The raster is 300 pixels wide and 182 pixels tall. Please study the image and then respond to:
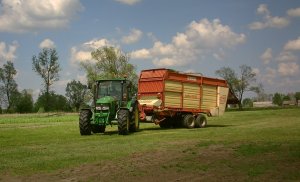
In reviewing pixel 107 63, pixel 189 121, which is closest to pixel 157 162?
pixel 189 121

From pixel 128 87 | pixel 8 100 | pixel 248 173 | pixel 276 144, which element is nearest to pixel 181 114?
pixel 128 87

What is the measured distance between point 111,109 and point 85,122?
1.34m

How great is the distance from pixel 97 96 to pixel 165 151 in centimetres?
926

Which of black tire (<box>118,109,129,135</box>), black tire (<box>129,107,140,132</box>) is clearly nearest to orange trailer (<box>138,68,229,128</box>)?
black tire (<box>129,107,140,132</box>)

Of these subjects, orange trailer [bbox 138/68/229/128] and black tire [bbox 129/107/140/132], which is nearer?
black tire [bbox 129/107/140/132]

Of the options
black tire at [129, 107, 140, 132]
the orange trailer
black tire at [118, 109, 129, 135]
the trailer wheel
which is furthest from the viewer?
the trailer wheel

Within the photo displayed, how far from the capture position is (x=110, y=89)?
2120 cm

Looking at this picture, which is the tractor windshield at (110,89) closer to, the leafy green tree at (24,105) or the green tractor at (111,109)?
the green tractor at (111,109)

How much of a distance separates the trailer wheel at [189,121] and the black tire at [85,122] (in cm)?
712

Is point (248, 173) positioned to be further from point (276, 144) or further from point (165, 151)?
point (276, 144)

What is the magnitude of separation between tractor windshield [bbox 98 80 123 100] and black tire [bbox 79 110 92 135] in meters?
1.43

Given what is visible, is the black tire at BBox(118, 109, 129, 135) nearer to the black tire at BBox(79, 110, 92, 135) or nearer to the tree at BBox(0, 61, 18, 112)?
the black tire at BBox(79, 110, 92, 135)

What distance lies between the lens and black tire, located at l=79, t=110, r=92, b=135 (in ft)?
65.6

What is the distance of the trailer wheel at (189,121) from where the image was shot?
2542cm
